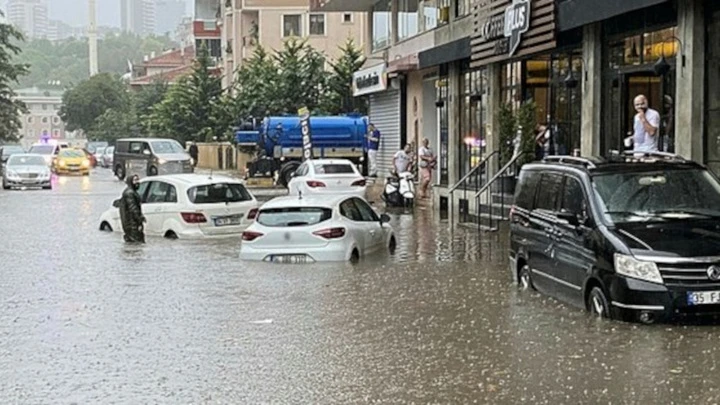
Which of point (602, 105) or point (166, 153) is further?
point (166, 153)

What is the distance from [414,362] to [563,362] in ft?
4.42

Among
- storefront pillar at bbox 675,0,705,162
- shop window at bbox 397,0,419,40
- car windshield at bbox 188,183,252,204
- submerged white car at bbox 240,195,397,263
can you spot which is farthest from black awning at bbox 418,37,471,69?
submerged white car at bbox 240,195,397,263

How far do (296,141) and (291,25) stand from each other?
106ft

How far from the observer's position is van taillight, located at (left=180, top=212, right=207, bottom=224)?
922 inches

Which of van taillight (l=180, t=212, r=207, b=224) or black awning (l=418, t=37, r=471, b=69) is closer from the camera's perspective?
van taillight (l=180, t=212, r=207, b=224)

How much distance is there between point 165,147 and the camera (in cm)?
5203

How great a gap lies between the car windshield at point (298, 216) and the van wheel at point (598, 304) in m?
6.64

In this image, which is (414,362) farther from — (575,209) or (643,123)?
(643,123)

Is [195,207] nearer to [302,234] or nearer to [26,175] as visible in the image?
[302,234]

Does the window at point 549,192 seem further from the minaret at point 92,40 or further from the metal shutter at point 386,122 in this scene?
the minaret at point 92,40

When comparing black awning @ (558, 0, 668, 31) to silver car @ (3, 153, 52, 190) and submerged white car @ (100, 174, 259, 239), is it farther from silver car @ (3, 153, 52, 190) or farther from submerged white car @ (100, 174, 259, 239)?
Answer: silver car @ (3, 153, 52, 190)

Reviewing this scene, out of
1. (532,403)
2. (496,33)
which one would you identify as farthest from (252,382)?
(496,33)

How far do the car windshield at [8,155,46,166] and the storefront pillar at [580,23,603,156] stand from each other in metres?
29.5

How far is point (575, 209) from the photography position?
13.4 meters
